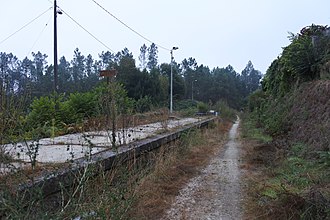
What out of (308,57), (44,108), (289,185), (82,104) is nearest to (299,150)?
(289,185)

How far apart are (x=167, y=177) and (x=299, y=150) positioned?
3.03 metres

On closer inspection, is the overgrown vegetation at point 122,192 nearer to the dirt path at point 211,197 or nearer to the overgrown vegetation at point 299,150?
the dirt path at point 211,197

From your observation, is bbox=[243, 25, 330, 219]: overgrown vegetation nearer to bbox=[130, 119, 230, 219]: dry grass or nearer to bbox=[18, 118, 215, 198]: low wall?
bbox=[130, 119, 230, 219]: dry grass

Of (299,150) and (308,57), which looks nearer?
(299,150)

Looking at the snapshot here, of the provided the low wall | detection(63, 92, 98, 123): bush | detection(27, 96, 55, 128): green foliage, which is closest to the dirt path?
the low wall

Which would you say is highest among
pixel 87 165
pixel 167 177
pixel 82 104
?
pixel 82 104

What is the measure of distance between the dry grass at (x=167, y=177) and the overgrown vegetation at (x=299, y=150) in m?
1.17

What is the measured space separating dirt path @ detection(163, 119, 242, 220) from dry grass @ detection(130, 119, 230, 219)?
6.2 inches

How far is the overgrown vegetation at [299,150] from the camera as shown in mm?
3645

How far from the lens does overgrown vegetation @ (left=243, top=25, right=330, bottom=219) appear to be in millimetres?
3645

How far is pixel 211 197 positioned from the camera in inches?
185

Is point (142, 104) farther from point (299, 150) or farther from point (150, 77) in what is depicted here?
point (150, 77)

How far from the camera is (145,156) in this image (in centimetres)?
606

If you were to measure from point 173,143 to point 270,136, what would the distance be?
412 cm
